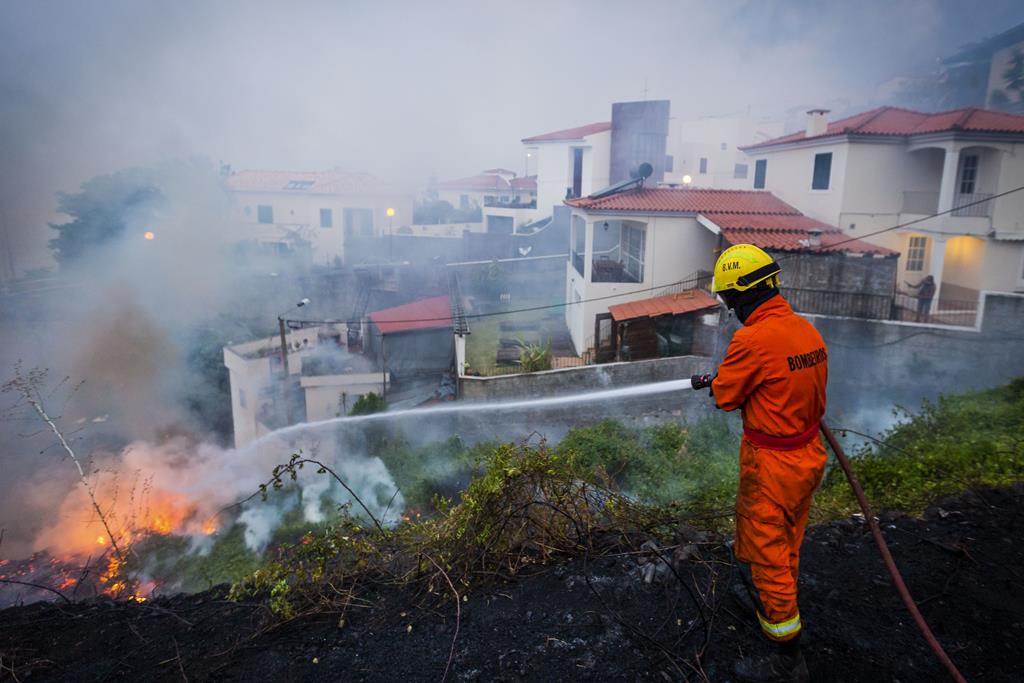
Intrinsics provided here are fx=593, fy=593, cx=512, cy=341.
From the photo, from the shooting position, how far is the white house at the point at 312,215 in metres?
41.8

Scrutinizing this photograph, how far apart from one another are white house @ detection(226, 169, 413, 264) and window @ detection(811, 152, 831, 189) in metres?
28.7

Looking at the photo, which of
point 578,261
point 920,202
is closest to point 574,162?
point 578,261

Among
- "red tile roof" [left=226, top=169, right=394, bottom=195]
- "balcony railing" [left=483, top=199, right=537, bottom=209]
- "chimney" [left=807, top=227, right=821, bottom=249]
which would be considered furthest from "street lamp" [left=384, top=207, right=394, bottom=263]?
"chimney" [left=807, top=227, right=821, bottom=249]

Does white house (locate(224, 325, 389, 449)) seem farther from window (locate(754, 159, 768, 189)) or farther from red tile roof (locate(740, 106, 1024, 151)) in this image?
red tile roof (locate(740, 106, 1024, 151))

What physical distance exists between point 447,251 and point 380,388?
1622 centimetres

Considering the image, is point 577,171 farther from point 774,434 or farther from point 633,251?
point 774,434

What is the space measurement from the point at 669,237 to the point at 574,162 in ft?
57.1

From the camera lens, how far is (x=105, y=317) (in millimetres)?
30094

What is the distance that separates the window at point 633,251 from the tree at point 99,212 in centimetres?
2950

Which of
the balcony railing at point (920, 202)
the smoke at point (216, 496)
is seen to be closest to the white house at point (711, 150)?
the balcony railing at point (920, 202)

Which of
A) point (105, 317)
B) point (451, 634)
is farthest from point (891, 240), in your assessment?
point (105, 317)

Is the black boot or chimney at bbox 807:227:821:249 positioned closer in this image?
the black boot

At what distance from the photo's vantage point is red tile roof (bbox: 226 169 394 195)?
42562mm

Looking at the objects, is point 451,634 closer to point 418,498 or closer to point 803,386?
point 803,386
